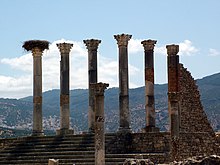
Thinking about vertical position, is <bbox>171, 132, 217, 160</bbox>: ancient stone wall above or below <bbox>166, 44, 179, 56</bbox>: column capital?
below

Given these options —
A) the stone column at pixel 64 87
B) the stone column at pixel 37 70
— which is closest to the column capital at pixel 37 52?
the stone column at pixel 37 70

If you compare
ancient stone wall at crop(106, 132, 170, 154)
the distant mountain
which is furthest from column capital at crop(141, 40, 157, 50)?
the distant mountain

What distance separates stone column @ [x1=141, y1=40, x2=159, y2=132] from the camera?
3481 centimetres

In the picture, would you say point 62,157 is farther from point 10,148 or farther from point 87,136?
point 10,148

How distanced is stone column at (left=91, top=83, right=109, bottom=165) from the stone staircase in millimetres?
1410

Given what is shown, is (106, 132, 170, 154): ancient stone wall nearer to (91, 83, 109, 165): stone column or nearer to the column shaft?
(91, 83, 109, 165): stone column

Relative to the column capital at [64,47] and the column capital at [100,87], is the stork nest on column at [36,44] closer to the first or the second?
the column capital at [64,47]

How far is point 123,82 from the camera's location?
3506cm

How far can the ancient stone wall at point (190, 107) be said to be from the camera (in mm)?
36156

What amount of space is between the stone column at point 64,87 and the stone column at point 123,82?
3.38m

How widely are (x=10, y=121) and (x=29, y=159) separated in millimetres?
151434

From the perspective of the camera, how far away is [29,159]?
32438 mm

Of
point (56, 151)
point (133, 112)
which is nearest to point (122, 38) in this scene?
point (56, 151)

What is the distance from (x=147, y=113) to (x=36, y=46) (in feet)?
25.1
